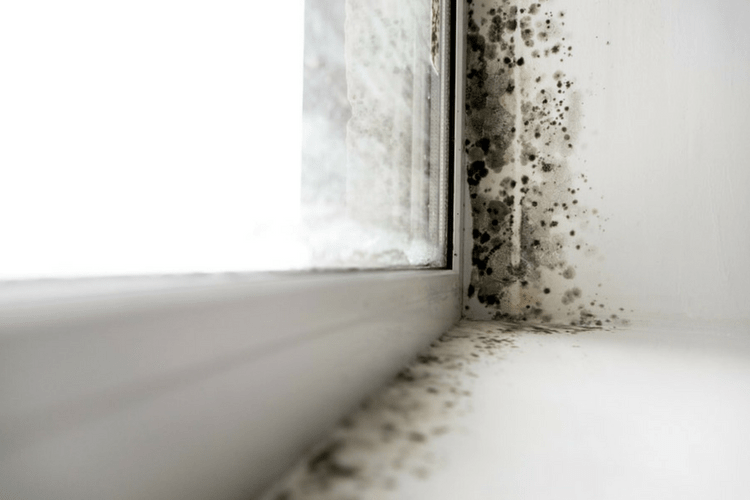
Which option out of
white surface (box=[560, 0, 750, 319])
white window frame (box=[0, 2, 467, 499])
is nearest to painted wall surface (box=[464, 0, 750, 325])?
white surface (box=[560, 0, 750, 319])

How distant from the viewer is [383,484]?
32cm

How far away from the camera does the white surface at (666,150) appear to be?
3.73ft

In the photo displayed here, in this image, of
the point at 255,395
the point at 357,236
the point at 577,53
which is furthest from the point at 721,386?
the point at 577,53

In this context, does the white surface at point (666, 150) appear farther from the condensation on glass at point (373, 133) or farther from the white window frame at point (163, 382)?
the white window frame at point (163, 382)

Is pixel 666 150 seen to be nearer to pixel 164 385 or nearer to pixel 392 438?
pixel 392 438

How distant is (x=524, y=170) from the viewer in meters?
1.27

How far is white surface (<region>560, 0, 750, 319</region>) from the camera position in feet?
3.73

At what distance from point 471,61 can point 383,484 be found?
4.22ft

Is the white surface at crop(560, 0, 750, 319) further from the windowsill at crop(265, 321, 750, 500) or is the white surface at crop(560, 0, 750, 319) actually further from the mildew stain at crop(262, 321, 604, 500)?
the mildew stain at crop(262, 321, 604, 500)

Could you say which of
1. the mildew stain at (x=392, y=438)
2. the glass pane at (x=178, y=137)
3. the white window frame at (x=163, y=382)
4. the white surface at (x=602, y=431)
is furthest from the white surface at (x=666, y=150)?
the white window frame at (x=163, y=382)

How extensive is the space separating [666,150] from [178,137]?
4.28 ft

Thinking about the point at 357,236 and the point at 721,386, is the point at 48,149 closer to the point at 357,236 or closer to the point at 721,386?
the point at 357,236

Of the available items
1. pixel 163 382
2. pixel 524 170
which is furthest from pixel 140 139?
Result: pixel 524 170

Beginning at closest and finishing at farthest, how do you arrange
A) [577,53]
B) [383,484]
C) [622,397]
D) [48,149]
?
[48,149]
[383,484]
[622,397]
[577,53]
